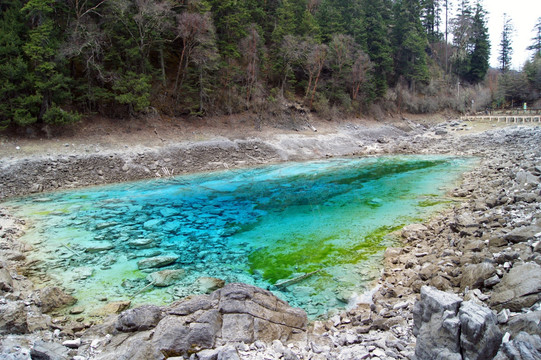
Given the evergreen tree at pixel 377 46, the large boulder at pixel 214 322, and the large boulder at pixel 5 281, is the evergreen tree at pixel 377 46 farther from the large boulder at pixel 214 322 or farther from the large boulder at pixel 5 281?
the large boulder at pixel 5 281

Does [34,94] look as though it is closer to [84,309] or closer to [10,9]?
[10,9]

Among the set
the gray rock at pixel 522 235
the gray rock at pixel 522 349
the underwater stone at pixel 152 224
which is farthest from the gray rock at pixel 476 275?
the underwater stone at pixel 152 224

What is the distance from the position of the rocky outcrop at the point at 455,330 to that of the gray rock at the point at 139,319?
12.2 feet

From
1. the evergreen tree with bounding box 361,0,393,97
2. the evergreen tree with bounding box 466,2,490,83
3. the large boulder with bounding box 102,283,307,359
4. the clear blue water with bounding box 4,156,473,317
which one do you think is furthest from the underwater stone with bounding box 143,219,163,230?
the evergreen tree with bounding box 466,2,490,83

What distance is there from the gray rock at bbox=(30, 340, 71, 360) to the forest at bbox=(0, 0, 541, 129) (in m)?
18.8

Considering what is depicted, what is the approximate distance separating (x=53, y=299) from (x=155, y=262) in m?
2.34

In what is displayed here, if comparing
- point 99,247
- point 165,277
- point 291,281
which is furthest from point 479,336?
point 99,247

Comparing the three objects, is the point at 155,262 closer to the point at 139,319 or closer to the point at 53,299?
the point at 53,299

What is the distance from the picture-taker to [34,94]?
19531 millimetres

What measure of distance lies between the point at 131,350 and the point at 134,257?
4.63m

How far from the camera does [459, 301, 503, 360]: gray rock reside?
10.5ft

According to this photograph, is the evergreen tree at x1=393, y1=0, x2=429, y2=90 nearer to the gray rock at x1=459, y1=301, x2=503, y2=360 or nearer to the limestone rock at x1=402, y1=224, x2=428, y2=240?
the limestone rock at x1=402, y1=224, x2=428, y2=240

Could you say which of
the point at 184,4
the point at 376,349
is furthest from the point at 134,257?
the point at 184,4

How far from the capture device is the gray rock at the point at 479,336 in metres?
3.21
